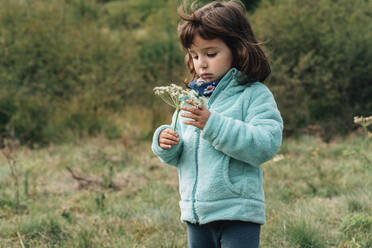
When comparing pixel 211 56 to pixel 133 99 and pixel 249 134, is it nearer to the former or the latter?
pixel 249 134

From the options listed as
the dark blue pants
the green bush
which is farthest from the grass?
the green bush

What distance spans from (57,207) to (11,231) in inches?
34.5

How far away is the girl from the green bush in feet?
22.0

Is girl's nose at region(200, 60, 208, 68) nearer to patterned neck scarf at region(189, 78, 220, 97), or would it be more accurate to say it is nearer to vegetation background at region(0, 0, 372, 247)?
patterned neck scarf at region(189, 78, 220, 97)

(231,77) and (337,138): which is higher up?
(231,77)

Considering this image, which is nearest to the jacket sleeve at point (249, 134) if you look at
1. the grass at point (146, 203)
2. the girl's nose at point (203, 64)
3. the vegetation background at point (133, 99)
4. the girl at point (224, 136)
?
the girl at point (224, 136)

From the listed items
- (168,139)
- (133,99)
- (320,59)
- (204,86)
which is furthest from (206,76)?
(133,99)

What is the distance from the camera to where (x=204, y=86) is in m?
1.98

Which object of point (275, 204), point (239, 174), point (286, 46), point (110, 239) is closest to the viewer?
point (239, 174)

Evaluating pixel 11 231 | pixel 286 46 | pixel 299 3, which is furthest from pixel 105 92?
pixel 11 231

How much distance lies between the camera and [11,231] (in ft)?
10.9

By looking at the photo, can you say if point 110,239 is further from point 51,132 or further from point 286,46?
point 286,46

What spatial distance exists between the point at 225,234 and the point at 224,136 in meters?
0.43

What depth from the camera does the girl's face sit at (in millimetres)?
1904
